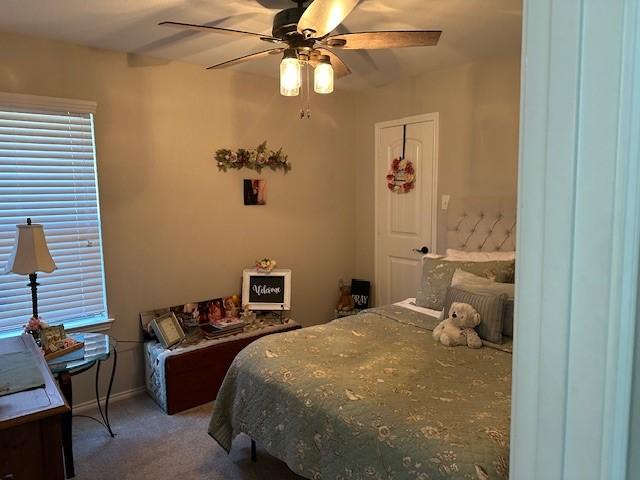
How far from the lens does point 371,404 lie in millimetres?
1746

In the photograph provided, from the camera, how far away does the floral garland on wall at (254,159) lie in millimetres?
3610

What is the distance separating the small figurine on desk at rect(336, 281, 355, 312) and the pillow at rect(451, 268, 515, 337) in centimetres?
167

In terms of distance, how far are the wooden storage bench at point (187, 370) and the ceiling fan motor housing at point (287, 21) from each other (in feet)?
6.94

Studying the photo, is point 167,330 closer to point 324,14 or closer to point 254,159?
point 254,159

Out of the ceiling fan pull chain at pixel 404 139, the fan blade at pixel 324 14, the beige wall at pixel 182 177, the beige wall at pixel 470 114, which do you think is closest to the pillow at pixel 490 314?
the beige wall at pixel 470 114

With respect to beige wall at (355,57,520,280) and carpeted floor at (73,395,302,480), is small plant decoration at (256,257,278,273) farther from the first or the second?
beige wall at (355,57,520,280)

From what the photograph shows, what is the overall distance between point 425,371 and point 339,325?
76cm

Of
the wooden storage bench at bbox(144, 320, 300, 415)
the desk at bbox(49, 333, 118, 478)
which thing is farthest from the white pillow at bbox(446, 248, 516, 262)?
the desk at bbox(49, 333, 118, 478)


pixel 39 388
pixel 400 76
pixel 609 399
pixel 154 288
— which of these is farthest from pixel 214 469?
pixel 400 76

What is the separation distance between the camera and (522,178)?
585mm

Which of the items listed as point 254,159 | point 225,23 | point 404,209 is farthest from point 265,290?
point 225,23

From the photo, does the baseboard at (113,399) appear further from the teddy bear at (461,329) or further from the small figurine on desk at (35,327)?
the teddy bear at (461,329)

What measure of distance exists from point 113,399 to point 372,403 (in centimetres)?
226

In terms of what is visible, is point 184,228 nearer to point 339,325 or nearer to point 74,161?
point 74,161
